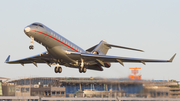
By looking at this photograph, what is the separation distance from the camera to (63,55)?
1266 inches

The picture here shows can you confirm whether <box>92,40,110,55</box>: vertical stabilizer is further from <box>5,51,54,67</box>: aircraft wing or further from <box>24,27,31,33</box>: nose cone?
<box>24,27,31,33</box>: nose cone

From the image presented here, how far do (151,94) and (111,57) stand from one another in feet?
32.1

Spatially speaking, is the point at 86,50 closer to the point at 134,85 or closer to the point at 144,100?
the point at 134,85

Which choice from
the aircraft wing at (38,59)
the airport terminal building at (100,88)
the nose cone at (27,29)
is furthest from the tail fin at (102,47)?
the nose cone at (27,29)

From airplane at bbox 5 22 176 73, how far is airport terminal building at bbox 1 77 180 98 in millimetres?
4709

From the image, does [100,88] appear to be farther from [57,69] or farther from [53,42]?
[53,42]

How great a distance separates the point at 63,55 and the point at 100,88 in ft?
84.7

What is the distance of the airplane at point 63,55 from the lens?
30.2 metres

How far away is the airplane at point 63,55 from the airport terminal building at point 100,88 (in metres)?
4.71

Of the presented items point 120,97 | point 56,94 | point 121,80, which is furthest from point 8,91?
point 121,80

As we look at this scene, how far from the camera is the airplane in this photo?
30.2m

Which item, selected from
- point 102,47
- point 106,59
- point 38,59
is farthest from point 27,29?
point 102,47

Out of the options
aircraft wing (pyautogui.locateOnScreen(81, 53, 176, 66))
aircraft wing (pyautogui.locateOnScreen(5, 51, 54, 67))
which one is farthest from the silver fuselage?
aircraft wing (pyautogui.locateOnScreen(5, 51, 54, 67))

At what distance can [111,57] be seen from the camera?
34156 millimetres
